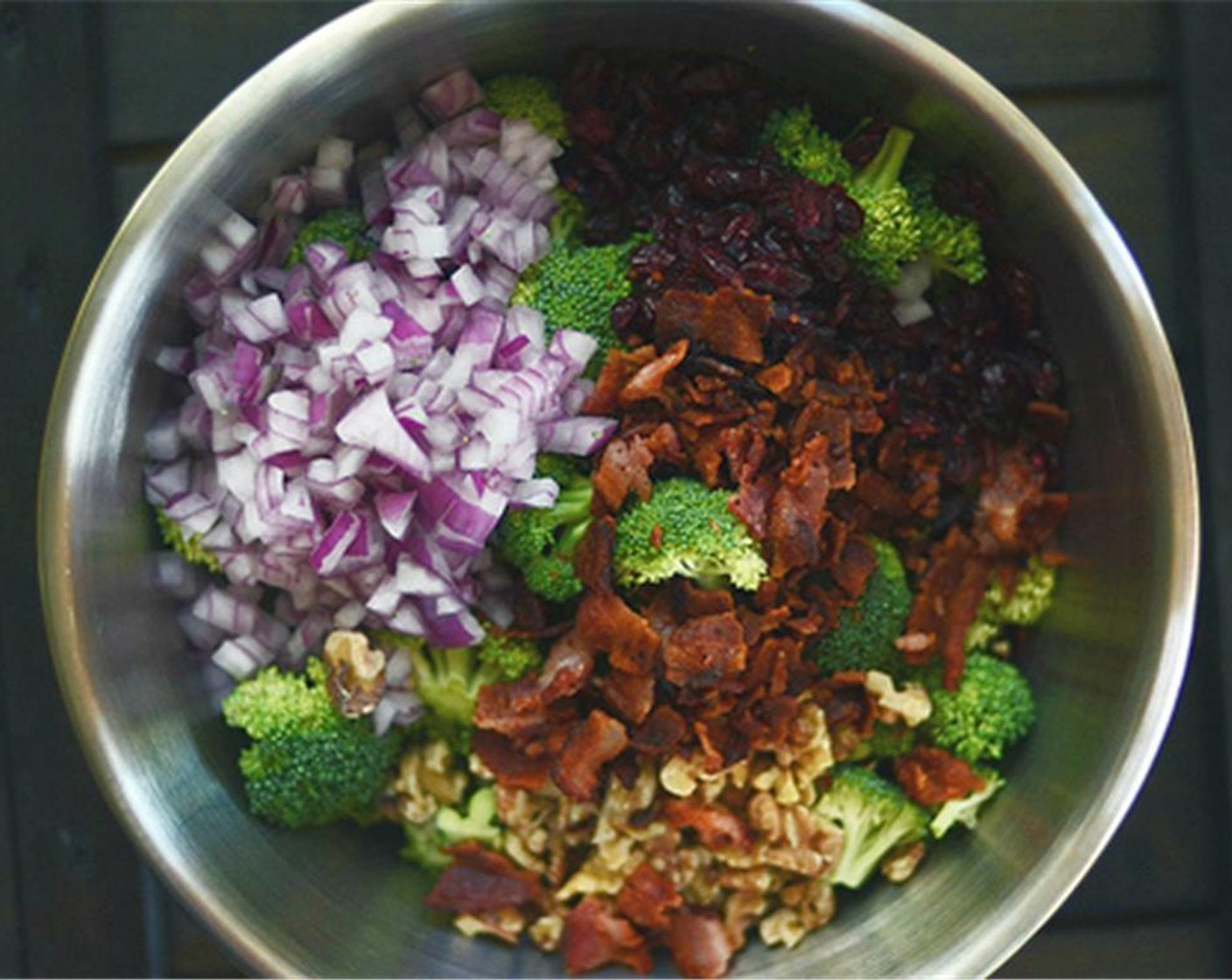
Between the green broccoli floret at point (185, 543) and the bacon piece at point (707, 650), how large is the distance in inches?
20.9

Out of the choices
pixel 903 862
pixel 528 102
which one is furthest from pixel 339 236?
pixel 903 862

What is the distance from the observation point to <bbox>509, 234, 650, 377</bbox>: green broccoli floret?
1.69 metres

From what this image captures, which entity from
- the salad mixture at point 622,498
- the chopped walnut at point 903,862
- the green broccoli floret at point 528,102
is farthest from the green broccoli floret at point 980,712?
the green broccoli floret at point 528,102

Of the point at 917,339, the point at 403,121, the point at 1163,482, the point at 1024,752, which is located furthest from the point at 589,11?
the point at 1024,752

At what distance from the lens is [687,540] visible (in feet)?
5.33

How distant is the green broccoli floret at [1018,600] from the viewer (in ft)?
5.98

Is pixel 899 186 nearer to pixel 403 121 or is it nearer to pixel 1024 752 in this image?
pixel 403 121

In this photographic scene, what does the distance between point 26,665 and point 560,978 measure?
78cm

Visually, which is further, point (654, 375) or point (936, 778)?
point (936, 778)

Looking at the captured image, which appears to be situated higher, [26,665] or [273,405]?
[273,405]

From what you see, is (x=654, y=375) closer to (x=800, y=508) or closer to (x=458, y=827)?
(x=800, y=508)

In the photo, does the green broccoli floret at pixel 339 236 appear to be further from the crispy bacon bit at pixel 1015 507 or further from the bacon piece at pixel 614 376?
the crispy bacon bit at pixel 1015 507

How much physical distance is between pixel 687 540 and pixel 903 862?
0.50 meters

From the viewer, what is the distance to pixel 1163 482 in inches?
64.2
